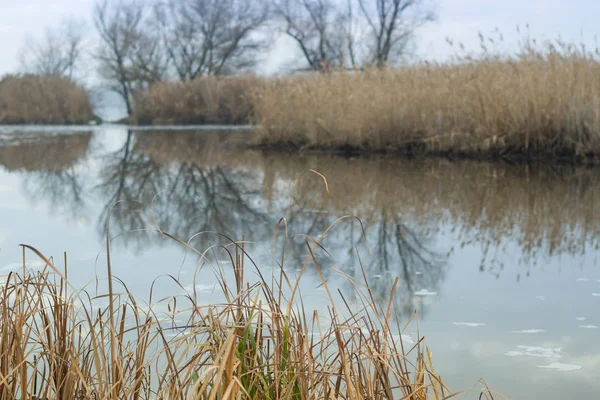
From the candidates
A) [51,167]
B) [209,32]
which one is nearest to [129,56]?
[209,32]

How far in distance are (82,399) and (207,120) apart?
15.9 metres

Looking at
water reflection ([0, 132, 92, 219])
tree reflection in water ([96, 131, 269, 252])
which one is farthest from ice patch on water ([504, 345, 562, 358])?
water reflection ([0, 132, 92, 219])

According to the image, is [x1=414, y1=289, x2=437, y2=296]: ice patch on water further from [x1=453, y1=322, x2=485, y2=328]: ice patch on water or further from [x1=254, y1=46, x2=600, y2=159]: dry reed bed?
[x1=254, y1=46, x2=600, y2=159]: dry reed bed

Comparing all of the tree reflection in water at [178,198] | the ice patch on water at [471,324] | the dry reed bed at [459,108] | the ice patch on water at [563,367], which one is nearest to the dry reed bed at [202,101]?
the dry reed bed at [459,108]

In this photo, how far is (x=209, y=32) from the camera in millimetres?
25406

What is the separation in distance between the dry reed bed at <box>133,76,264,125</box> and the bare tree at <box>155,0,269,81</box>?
25.1 ft

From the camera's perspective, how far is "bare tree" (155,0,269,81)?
25109 mm

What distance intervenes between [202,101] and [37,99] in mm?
4039

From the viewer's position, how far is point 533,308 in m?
2.21

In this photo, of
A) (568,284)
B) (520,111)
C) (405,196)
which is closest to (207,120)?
(520,111)

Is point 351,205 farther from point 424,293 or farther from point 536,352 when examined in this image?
point 536,352

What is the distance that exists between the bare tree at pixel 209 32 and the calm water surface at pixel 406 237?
61.9 ft

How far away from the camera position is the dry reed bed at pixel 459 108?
245 inches

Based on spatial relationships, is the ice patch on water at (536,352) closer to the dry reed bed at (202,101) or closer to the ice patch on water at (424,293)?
the ice patch on water at (424,293)
